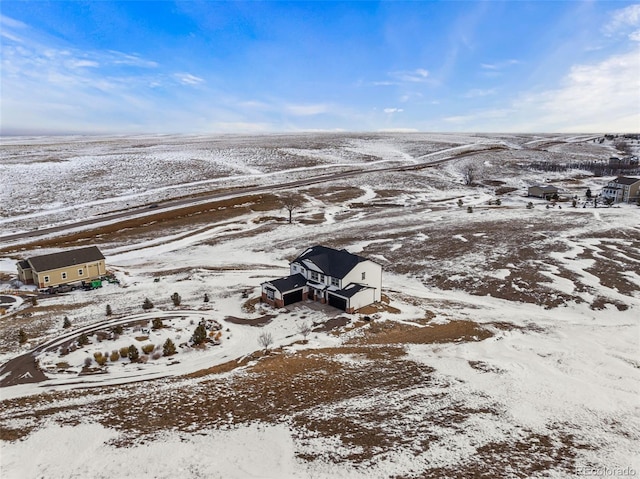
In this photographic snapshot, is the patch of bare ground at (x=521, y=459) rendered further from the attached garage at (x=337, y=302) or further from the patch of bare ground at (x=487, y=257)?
the patch of bare ground at (x=487, y=257)

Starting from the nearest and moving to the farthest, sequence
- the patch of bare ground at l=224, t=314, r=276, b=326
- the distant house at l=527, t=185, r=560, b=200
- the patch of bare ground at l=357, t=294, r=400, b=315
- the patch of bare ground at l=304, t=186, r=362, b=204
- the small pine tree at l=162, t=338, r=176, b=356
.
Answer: the small pine tree at l=162, t=338, r=176, b=356 → the patch of bare ground at l=224, t=314, r=276, b=326 → the patch of bare ground at l=357, t=294, r=400, b=315 → the distant house at l=527, t=185, r=560, b=200 → the patch of bare ground at l=304, t=186, r=362, b=204

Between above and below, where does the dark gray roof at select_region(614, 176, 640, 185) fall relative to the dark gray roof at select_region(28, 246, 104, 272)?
above

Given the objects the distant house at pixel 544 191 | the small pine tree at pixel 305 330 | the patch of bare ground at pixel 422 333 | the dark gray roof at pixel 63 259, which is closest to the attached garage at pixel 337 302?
the patch of bare ground at pixel 422 333

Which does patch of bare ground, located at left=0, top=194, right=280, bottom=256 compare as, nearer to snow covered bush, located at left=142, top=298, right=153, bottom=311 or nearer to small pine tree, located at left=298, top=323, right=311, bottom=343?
snow covered bush, located at left=142, top=298, right=153, bottom=311

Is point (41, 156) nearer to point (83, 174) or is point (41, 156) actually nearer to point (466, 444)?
point (83, 174)

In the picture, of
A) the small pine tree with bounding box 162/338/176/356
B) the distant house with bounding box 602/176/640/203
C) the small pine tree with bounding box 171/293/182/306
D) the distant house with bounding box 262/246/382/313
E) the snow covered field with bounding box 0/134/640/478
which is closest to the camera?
the snow covered field with bounding box 0/134/640/478

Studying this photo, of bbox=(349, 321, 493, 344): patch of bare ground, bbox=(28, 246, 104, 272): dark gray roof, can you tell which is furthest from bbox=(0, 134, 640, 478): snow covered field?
bbox=(28, 246, 104, 272): dark gray roof
